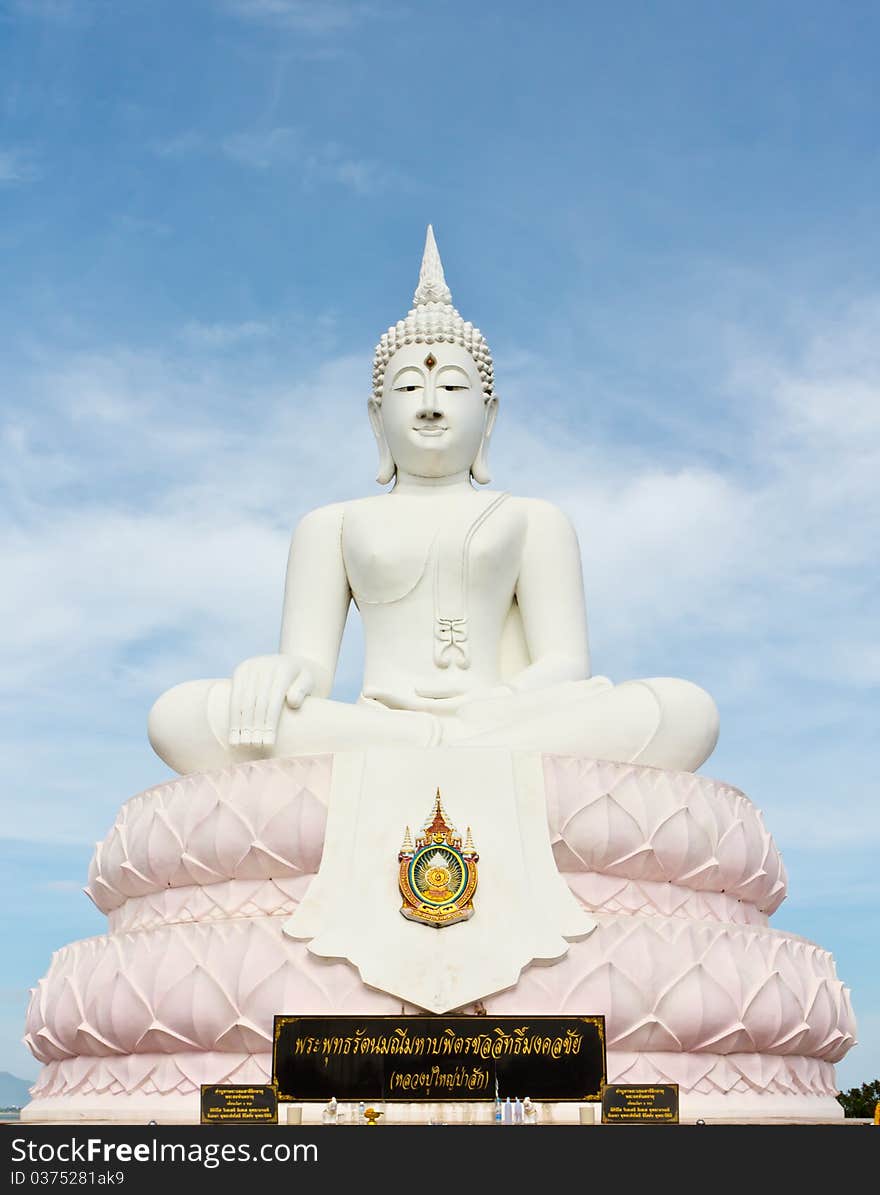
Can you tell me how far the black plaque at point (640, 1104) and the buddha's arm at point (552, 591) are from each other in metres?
Answer: 4.08

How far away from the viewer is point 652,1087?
7.79 meters

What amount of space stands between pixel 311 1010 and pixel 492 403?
6.22 meters

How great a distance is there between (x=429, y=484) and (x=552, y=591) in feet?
5.18

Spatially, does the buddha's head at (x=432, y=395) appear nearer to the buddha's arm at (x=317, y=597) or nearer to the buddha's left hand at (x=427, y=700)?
the buddha's arm at (x=317, y=597)

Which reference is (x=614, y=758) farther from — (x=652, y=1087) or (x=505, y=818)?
(x=652, y=1087)

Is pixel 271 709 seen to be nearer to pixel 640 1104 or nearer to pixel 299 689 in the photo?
pixel 299 689

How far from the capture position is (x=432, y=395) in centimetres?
1226

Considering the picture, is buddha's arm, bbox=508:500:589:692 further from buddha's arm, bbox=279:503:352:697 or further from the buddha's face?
buddha's arm, bbox=279:503:352:697

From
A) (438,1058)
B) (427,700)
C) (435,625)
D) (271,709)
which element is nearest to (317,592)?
(435,625)

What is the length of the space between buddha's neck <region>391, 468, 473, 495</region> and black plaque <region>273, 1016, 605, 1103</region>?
5.35 meters

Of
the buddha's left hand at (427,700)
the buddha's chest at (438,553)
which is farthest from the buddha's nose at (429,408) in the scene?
the buddha's left hand at (427,700)

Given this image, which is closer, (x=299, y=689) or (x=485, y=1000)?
(x=485, y=1000)

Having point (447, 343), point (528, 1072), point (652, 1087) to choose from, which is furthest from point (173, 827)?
point (447, 343)
